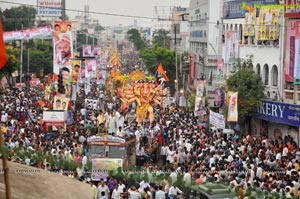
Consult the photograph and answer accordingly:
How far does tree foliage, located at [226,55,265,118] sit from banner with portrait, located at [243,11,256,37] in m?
2.78

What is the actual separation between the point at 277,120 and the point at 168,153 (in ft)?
26.4

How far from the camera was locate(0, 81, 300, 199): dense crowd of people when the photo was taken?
18297 millimetres

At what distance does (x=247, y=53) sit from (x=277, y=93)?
5829 millimetres


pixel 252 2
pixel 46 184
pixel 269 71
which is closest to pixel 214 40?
pixel 252 2

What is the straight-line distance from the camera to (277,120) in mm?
31969

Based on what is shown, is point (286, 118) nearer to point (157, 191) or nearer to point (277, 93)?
point (277, 93)

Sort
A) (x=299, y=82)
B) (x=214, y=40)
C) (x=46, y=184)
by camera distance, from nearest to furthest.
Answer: (x=46, y=184) → (x=299, y=82) → (x=214, y=40)

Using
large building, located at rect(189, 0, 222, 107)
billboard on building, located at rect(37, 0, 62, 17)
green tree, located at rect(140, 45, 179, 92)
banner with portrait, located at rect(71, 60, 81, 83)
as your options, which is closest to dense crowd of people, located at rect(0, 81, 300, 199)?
banner with portrait, located at rect(71, 60, 81, 83)

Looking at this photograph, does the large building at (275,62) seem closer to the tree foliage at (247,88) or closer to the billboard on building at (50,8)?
the tree foliage at (247,88)

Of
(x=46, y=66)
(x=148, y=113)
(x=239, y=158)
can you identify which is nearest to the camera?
(x=239, y=158)

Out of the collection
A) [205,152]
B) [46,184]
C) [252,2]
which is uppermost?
[252,2]

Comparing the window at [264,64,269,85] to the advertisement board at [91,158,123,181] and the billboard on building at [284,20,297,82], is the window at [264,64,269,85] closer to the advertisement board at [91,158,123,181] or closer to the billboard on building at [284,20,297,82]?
the billboard on building at [284,20,297,82]

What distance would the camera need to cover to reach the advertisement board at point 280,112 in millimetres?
30219

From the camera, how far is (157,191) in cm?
1775
